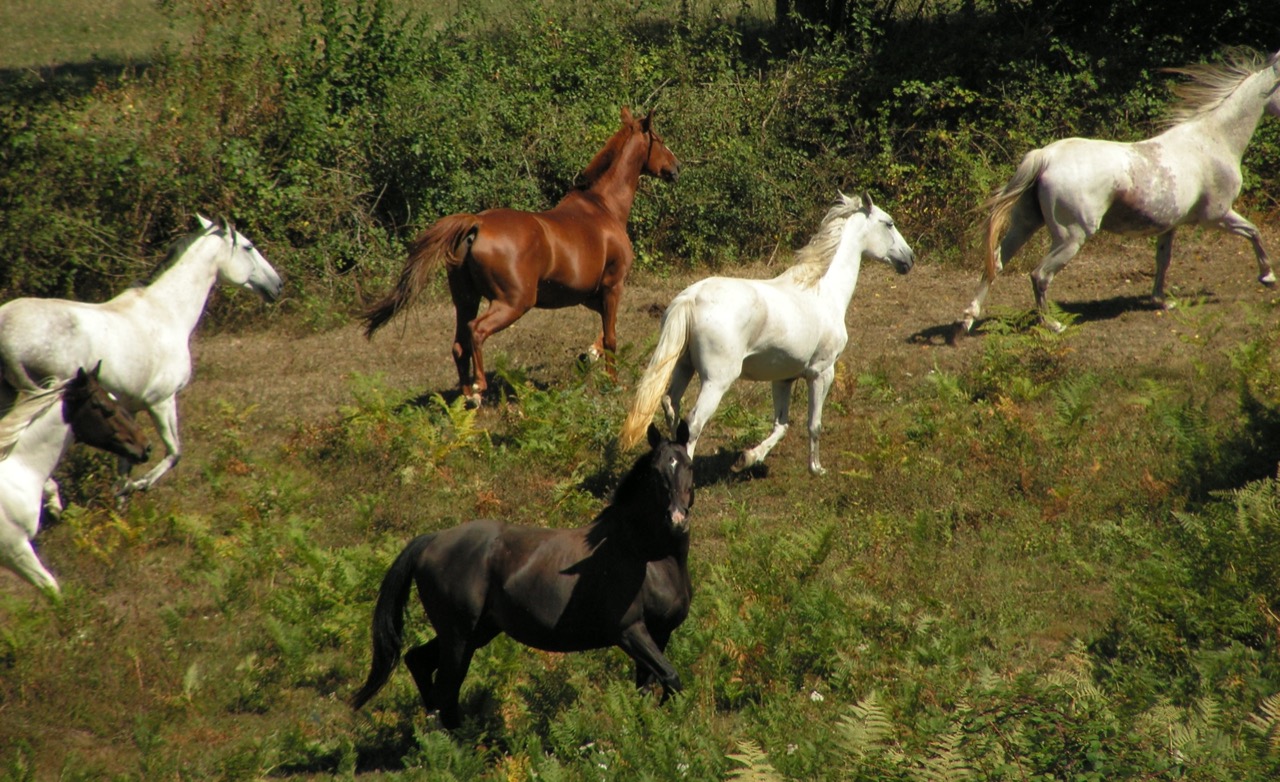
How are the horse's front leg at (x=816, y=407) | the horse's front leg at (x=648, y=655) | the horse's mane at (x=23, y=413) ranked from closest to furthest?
the horse's front leg at (x=648, y=655) → the horse's mane at (x=23, y=413) → the horse's front leg at (x=816, y=407)

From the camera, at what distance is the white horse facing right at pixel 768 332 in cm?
778

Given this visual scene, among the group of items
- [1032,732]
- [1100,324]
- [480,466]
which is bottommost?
[1100,324]

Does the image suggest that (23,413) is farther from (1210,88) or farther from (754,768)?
(1210,88)

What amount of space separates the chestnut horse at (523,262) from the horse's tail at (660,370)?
2411 millimetres

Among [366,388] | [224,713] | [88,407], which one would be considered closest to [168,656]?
[224,713]

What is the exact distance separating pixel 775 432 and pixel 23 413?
494 centimetres

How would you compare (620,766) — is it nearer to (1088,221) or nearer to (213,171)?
(1088,221)

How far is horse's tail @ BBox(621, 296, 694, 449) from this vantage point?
7516mm

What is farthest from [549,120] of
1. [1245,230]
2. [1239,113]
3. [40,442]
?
[40,442]

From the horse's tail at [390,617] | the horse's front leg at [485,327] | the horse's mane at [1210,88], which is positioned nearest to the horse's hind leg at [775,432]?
the horse's front leg at [485,327]

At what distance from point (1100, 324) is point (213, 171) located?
9.66 meters

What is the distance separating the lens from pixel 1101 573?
7039mm

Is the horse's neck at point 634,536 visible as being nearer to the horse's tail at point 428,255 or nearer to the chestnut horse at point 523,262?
the chestnut horse at point 523,262

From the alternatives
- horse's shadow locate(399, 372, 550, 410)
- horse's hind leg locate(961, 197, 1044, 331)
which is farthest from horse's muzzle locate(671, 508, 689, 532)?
horse's hind leg locate(961, 197, 1044, 331)
